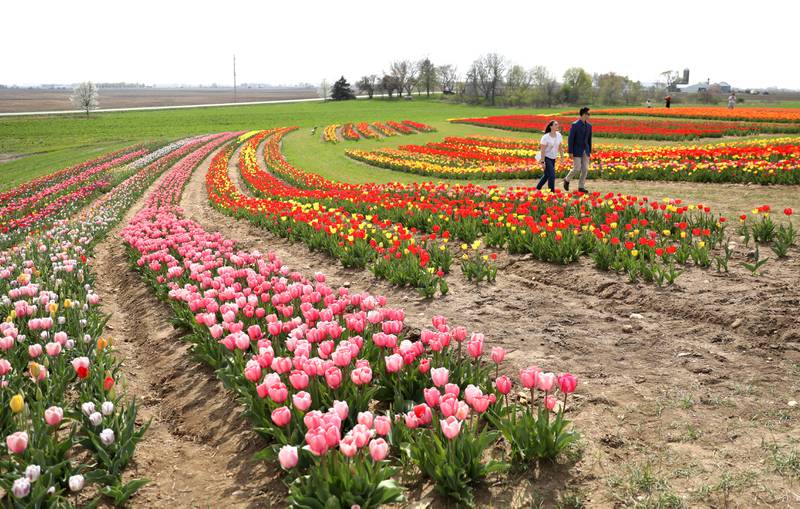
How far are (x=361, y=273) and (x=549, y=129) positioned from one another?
6.85m

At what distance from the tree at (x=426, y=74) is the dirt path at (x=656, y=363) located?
127897 mm

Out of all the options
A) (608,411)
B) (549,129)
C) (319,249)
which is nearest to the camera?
(608,411)

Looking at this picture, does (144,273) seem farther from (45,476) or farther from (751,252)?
(751,252)

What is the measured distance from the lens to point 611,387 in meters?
4.60

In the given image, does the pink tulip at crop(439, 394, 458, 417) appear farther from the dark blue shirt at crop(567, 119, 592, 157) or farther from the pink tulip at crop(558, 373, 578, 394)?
the dark blue shirt at crop(567, 119, 592, 157)

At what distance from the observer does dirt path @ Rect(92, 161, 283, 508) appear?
11.9ft

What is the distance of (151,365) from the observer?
6039mm

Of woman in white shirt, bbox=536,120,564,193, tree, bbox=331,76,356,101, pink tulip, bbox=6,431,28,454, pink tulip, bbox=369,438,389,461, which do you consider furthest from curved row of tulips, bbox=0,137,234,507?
tree, bbox=331,76,356,101

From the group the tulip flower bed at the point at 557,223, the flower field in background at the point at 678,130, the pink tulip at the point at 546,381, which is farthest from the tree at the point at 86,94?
the pink tulip at the point at 546,381

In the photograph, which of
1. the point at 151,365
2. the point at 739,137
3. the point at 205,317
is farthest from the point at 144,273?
the point at 739,137

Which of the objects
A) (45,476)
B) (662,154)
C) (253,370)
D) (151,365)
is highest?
(662,154)

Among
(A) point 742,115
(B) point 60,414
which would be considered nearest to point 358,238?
(B) point 60,414

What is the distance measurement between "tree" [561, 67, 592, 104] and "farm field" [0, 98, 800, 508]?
95044 mm

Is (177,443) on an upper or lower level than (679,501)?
lower
